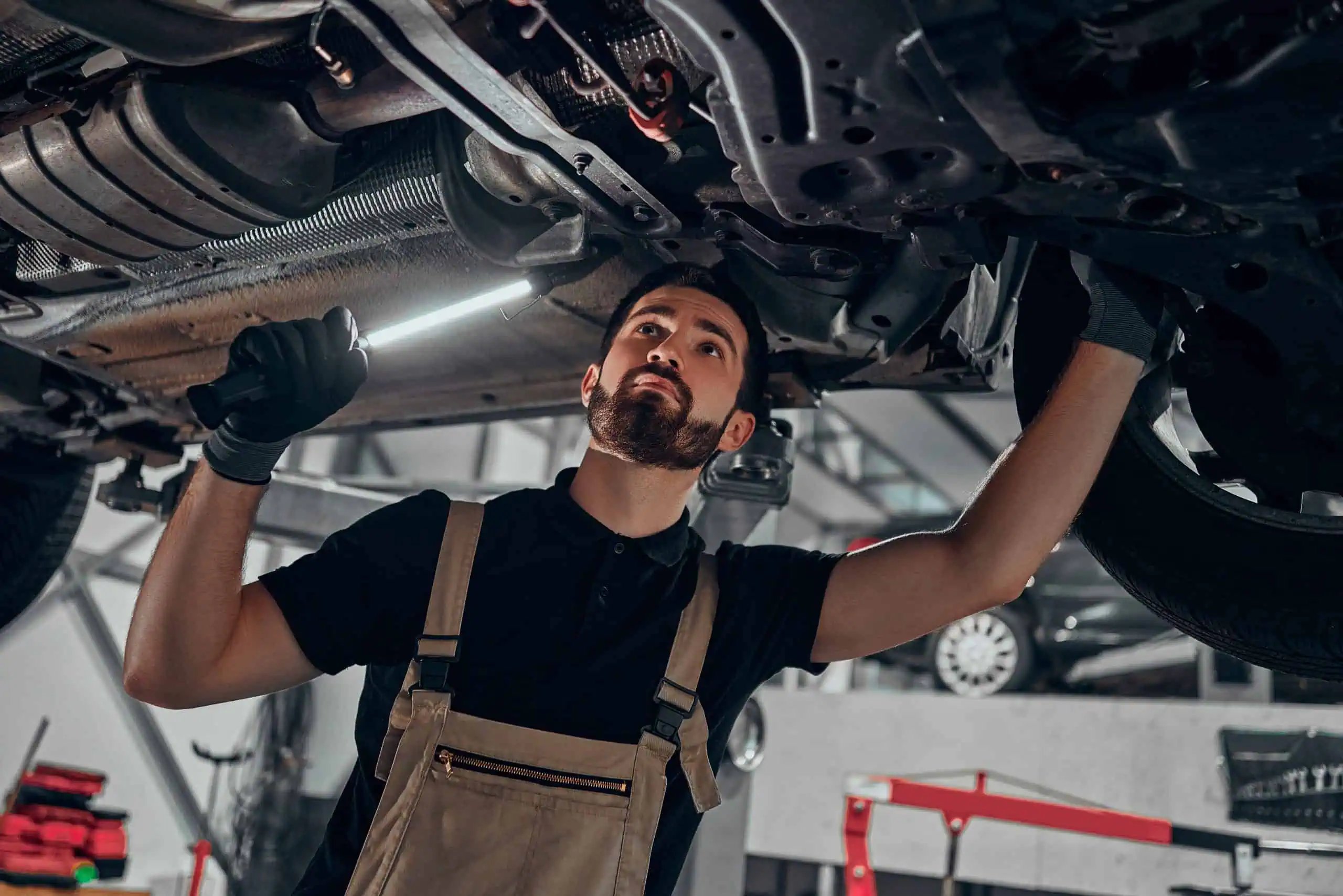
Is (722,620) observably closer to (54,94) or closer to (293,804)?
(54,94)

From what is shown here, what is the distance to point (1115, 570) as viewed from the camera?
63.3 inches

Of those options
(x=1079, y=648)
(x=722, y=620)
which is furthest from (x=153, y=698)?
(x=1079, y=648)

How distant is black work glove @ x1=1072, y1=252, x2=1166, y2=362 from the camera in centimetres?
144

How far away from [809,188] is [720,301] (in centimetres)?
44

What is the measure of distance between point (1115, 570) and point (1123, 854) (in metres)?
5.12

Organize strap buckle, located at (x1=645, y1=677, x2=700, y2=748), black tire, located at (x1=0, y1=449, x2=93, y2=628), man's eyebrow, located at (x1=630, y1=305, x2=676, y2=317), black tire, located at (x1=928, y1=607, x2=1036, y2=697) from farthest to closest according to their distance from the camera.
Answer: black tire, located at (x1=928, y1=607, x2=1036, y2=697) → black tire, located at (x1=0, y1=449, x2=93, y2=628) → man's eyebrow, located at (x1=630, y1=305, x2=676, y2=317) → strap buckle, located at (x1=645, y1=677, x2=700, y2=748)

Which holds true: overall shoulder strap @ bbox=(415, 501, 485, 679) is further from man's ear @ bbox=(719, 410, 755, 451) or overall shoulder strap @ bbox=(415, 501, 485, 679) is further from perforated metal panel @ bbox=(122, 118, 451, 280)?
perforated metal panel @ bbox=(122, 118, 451, 280)

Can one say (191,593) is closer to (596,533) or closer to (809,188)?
(596,533)

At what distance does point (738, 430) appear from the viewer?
1858mm

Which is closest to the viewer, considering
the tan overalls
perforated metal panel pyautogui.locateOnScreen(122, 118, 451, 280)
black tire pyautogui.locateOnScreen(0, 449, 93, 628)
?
the tan overalls

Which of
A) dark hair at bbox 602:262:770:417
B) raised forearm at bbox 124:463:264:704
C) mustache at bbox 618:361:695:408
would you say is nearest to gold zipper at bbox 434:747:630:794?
raised forearm at bbox 124:463:264:704

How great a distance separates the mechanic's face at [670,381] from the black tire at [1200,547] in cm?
44

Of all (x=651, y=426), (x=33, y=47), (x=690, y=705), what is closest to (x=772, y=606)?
(x=690, y=705)

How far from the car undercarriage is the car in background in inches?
171
